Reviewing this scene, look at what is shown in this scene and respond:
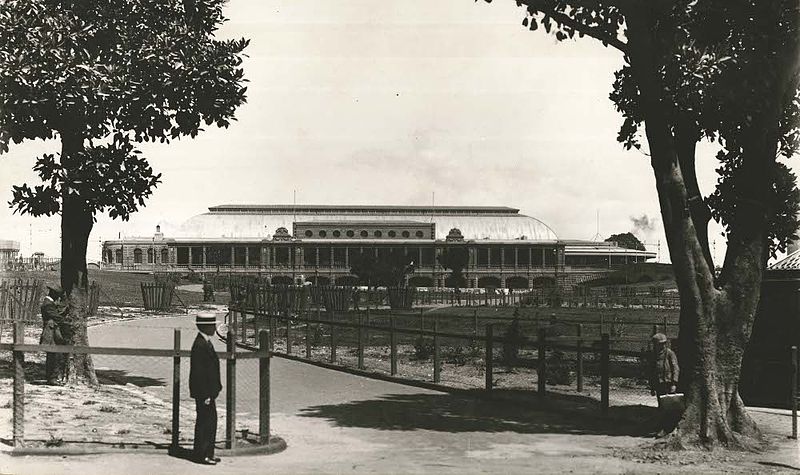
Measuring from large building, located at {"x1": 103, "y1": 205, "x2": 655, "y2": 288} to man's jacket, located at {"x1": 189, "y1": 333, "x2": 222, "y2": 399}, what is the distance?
86.8 metres

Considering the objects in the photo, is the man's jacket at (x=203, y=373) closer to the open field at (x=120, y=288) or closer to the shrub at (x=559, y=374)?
the shrub at (x=559, y=374)

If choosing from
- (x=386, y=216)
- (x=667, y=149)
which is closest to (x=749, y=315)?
(x=667, y=149)

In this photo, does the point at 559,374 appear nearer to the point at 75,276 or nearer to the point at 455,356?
the point at 455,356

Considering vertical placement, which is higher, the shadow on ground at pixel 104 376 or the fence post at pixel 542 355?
the fence post at pixel 542 355

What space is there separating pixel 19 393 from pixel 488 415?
656cm

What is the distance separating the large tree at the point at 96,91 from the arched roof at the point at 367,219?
87.6 meters

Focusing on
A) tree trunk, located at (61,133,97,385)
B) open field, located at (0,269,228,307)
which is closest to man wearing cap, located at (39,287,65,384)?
tree trunk, located at (61,133,97,385)

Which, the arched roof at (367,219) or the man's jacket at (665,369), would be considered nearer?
the man's jacket at (665,369)

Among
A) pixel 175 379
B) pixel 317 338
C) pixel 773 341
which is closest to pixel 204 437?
pixel 175 379

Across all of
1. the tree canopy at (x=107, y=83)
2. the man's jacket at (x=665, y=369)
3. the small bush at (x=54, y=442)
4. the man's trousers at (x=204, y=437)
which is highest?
the tree canopy at (x=107, y=83)

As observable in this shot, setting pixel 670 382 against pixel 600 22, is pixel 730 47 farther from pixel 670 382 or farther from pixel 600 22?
pixel 670 382

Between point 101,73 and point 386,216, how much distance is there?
93065mm

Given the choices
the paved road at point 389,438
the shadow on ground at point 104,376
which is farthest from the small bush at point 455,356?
the shadow on ground at point 104,376

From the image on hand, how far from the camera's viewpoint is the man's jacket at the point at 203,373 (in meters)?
9.21
